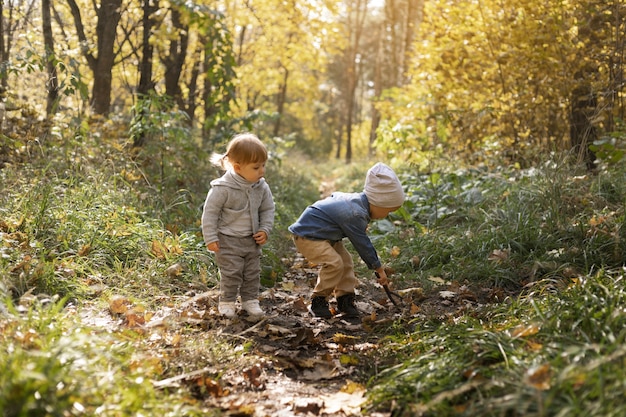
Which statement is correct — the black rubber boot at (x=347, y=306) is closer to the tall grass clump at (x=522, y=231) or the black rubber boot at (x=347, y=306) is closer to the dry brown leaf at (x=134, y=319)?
the tall grass clump at (x=522, y=231)

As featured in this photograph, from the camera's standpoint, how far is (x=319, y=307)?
479cm

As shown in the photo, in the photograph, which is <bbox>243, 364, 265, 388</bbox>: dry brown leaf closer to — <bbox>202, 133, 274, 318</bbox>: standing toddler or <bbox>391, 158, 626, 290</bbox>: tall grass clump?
<bbox>202, 133, 274, 318</bbox>: standing toddler

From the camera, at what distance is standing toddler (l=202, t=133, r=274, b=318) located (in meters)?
4.44

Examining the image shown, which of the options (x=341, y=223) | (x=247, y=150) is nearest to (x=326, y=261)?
(x=341, y=223)

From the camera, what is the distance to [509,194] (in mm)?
6688

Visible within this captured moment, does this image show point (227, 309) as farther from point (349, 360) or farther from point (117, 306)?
point (349, 360)

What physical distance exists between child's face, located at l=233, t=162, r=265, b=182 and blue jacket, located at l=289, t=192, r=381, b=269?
47cm

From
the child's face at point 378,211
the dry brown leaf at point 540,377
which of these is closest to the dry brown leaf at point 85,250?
the child's face at point 378,211

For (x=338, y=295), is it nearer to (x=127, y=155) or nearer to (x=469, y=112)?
(x=127, y=155)

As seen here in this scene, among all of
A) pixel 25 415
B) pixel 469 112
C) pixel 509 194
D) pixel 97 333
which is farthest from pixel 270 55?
pixel 25 415

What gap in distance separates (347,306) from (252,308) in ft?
2.50

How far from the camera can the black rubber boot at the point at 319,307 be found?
187 inches

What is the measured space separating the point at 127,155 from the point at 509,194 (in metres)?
4.51

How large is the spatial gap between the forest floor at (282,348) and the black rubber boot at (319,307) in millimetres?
56
